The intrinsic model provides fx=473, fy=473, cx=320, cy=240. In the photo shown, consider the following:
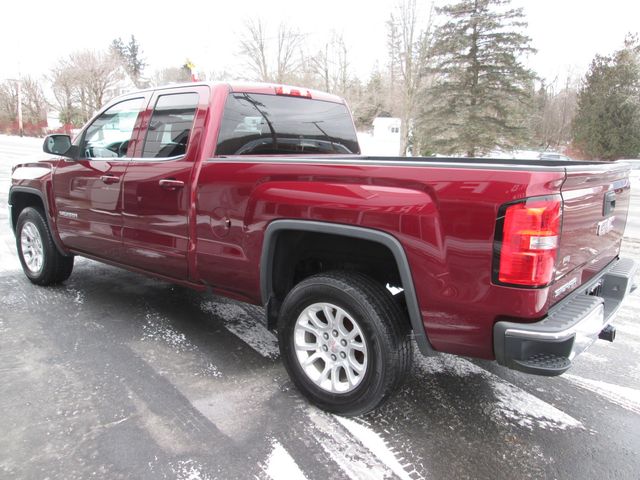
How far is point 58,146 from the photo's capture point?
4152 millimetres

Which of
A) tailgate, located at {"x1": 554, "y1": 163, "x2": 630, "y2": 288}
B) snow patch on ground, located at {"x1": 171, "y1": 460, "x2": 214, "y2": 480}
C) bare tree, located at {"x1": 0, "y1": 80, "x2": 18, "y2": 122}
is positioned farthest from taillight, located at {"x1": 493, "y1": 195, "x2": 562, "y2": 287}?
bare tree, located at {"x1": 0, "y1": 80, "x2": 18, "y2": 122}

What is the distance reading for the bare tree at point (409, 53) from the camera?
91.5 feet

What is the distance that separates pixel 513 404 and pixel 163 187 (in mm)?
2681

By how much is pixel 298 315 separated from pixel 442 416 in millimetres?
1003

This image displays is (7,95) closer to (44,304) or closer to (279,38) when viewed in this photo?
(279,38)

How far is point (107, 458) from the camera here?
228 cm

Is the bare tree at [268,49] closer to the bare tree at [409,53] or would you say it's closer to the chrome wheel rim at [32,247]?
the bare tree at [409,53]

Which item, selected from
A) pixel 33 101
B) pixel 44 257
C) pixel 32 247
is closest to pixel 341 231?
pixel 44 257

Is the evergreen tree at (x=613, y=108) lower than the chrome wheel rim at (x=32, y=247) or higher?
higher

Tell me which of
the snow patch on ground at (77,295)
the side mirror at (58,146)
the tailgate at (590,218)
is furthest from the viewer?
the snow patch on ground at (77,295)

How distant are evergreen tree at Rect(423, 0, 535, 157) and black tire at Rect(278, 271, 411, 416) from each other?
2557 centimetres

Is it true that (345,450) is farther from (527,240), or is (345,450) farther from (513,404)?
(527,240)

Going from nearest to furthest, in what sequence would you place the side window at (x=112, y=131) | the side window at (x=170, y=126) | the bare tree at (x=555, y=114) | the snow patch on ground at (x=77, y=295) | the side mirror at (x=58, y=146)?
the side window at (x=170, y=126) < the side window at (x=112, y=131) < the side mirror at (x=58, y=146) < the snow patch on ground at (x=77, y=295) < the bare tree at (x=555, y=114)

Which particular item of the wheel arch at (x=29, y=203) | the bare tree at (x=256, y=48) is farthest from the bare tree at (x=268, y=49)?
the wheel arch at (x=29, y=203)
